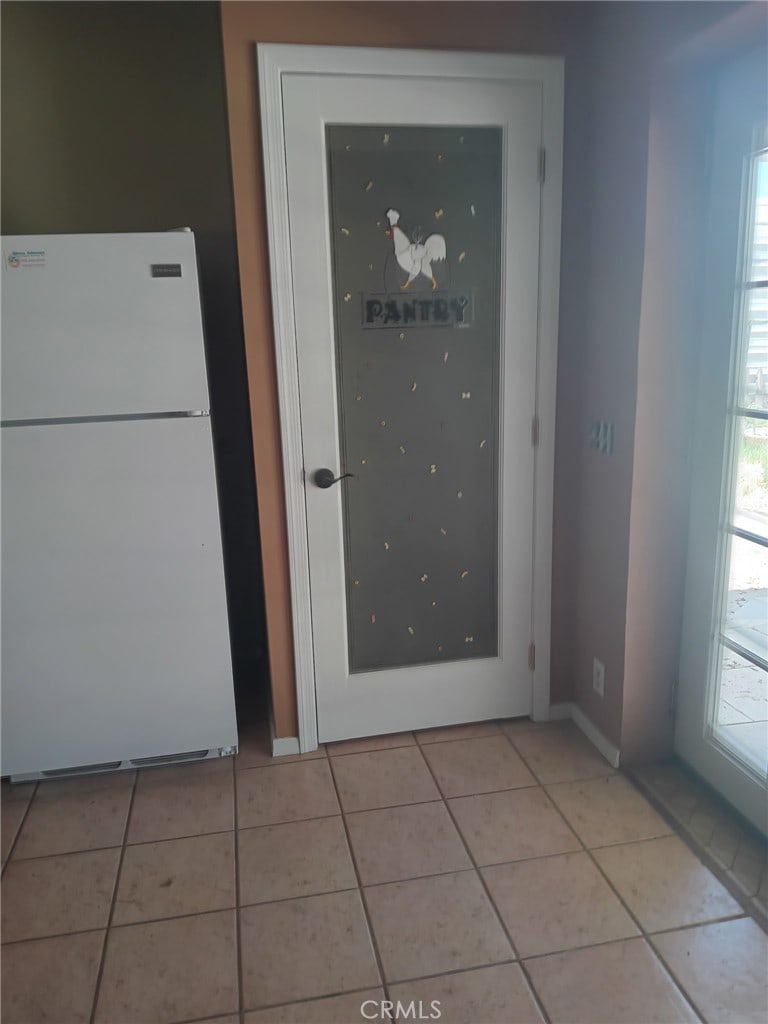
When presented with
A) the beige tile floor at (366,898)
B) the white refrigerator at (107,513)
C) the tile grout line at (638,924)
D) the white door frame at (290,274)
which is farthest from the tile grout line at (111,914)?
the tile grout line at (638,924)

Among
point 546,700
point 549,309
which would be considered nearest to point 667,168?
point 549,309

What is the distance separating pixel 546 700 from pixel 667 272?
1.51m

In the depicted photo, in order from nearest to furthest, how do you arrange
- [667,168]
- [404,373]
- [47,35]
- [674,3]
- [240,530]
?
[674,3] → [667,168] → [404,373] → [47,35] → [240,530]

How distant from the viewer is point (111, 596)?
2277 mm

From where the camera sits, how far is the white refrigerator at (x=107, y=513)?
2.09 metres

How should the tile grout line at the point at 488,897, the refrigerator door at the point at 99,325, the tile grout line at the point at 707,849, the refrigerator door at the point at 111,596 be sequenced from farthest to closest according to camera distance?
the refrigerator door at the point at 111,596 < the refrigerator door at the point at 99,325 < the tile grout line at the point at 707,849 < the tile grout line at the point at 488,897

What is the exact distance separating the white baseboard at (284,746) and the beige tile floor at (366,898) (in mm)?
53

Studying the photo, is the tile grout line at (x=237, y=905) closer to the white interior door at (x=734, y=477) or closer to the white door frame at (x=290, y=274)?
the white door frame at (x=290, y=274)

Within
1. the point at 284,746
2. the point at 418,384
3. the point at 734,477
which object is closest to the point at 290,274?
the point at 418,384

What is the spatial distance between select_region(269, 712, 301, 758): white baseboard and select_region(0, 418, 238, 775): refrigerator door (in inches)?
6.8

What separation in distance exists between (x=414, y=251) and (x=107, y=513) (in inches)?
48.2

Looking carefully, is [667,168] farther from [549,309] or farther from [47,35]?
[47,35]

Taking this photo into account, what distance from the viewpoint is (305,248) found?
2.20 metres

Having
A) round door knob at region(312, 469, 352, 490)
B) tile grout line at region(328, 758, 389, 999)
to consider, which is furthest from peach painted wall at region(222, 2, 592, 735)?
tile grout line at region(328, 758, 389, 999)
